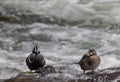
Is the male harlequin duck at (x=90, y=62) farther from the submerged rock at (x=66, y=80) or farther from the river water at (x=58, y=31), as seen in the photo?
the river water at (x=58, y=31)

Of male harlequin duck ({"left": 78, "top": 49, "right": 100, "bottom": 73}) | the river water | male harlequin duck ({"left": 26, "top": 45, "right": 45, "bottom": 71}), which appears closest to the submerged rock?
male harlequin duck ({"left": 78, "top": 49, "right": 100, "bottom": 73})

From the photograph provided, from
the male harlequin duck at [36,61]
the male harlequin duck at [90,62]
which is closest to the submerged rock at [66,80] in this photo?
the male harlequin duck at [90,62]

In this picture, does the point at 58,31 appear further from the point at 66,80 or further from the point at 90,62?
the point at 66,80

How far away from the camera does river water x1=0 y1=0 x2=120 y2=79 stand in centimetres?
952

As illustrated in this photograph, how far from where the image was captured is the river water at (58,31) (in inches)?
375

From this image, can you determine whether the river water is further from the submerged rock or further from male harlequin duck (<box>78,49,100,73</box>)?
the submerged rock

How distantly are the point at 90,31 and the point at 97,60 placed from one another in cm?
499

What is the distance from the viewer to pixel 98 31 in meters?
11.5

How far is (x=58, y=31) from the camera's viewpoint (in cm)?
1167

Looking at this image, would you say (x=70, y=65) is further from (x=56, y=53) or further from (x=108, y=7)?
(x=108, y=7)

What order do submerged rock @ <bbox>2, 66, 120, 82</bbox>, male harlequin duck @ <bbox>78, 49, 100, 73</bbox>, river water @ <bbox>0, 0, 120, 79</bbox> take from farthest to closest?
river water @ <bbox>0, 0, 120, 79</bbox>
male harlequin duck @ <bbox>78, 49, 100, 73</bbox>
submerged rock @ <bbox>2, 66, 120, 82</bbox>

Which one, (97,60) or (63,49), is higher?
(97,60)

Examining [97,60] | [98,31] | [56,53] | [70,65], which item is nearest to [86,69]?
[97,60]

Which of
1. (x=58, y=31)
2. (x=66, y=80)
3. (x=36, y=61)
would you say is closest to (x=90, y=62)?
(x=66, y=80)
